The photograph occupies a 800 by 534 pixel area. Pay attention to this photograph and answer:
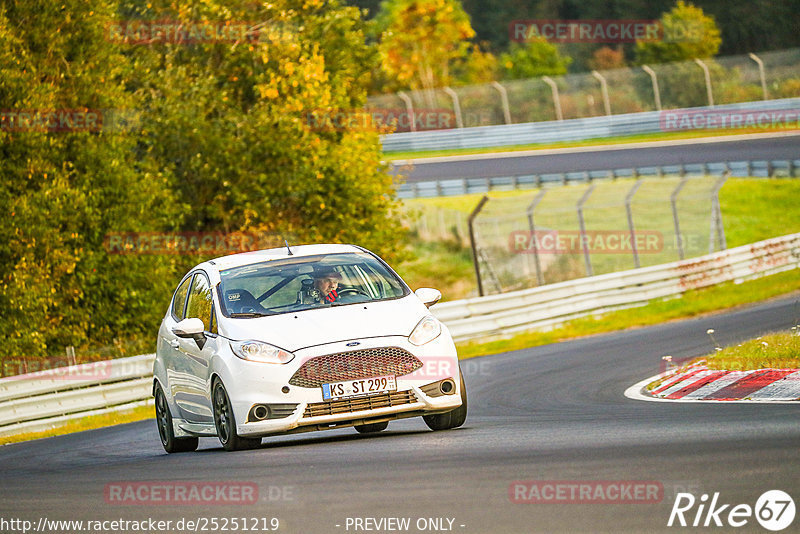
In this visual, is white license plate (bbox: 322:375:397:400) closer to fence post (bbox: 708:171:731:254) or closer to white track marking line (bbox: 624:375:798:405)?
white track marking line (bbox: 624:375:798:405)

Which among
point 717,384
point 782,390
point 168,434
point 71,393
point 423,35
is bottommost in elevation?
point 71,393

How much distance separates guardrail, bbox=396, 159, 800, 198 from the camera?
37.6 m

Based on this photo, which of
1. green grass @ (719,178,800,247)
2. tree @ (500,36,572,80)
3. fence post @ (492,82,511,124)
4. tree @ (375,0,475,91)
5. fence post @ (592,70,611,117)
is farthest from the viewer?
tree @ (500,36,572,80)

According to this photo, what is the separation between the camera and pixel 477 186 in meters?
42.8

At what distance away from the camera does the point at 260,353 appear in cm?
926

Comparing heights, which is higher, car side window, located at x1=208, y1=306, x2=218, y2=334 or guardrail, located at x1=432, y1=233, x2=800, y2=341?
car side window, located at x1=208, y1=306, x2=218, y2=334

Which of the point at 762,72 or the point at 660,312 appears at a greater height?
the point at 762,72

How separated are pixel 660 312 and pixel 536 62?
4875 cm

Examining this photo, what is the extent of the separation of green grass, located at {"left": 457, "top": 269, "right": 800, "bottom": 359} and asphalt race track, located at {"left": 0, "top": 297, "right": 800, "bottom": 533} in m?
8.20

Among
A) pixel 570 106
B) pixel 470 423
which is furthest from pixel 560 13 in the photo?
pixel 470 423

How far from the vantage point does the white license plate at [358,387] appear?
9.15 m

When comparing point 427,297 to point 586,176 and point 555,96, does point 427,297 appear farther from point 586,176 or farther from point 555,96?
point 555,96

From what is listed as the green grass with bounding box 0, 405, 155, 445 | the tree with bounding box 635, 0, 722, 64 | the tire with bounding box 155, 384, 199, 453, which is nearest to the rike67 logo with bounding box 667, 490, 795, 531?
the tire with bounding box 155, 384, 199, 453

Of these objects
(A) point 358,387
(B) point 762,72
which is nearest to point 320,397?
(A) point 358,387
